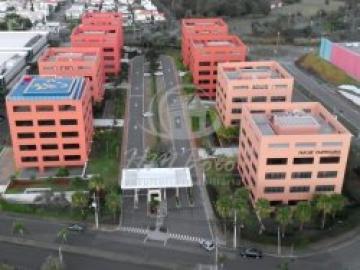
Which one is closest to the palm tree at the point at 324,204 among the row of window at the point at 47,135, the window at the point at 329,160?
the window at the point at 329,160

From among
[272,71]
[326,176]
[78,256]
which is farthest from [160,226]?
[272,71]

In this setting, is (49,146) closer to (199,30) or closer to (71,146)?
Result: (71,146)

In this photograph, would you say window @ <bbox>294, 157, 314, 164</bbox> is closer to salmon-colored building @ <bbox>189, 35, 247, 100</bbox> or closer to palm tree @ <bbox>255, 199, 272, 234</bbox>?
palm tree @ <bbox>255, 199, 272, 234</bbox>

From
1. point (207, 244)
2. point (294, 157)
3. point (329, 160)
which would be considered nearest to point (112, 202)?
point (207, 244)

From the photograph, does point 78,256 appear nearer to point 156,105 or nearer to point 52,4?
point 156,105

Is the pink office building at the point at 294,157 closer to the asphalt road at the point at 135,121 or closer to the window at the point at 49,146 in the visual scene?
the asphalt road at the point at 135,121
